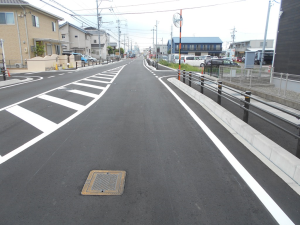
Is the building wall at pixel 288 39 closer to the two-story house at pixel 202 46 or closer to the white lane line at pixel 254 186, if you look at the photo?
the white lane line at pixel 254 186

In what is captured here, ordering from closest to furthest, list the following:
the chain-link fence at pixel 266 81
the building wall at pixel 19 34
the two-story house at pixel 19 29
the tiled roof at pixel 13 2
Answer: the chain-link fence at pixel 266 81, the tiled roof at pixel 13 2, the two-story house at pixel 19 29, the building wall at pixel 19 34

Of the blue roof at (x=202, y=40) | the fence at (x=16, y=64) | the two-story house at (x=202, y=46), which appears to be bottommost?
the fence at (x=16, y=64)

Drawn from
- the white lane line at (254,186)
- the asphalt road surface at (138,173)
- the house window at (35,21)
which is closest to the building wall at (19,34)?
the house window at (35,21)

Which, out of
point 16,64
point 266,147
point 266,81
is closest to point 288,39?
point 266,81

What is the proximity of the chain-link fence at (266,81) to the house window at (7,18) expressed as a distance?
87.2ft

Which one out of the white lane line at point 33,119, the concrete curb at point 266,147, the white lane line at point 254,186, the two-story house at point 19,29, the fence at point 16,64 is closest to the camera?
the white lane line at point 254,186

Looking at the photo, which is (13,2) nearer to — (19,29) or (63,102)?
(19,29)

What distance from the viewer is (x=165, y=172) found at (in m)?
4.46

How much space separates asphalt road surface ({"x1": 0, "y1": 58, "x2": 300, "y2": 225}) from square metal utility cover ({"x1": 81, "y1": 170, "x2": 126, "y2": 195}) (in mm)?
104

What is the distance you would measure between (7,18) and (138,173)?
33.7 metres

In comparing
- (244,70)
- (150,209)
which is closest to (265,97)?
(244,70)

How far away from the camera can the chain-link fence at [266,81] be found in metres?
11.2

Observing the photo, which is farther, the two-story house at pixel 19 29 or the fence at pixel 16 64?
the fence at pixel 16 64

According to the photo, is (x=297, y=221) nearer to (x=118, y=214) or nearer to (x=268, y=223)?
(x=268, y=223)
